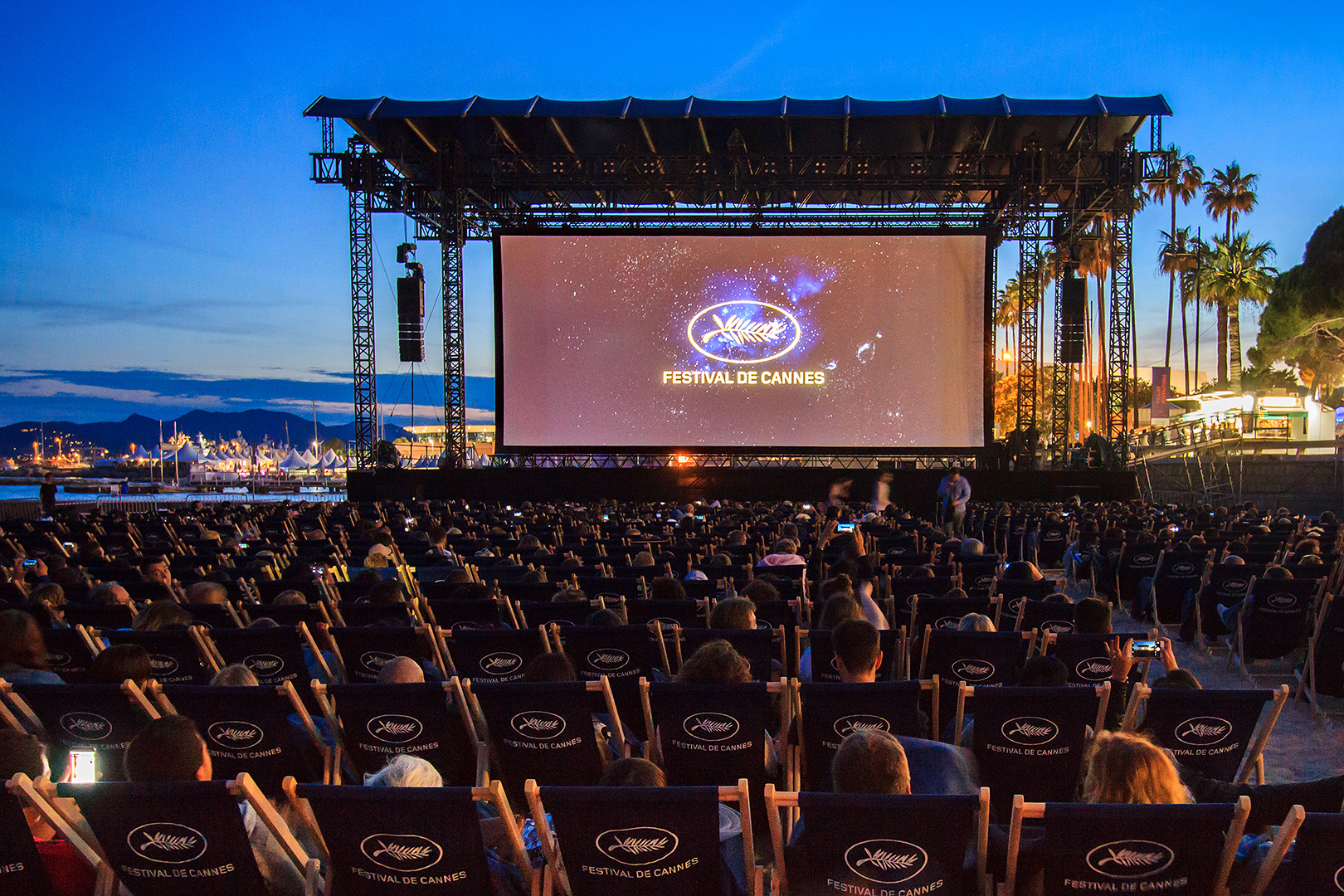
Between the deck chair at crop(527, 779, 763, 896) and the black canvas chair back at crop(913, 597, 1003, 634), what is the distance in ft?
11.9

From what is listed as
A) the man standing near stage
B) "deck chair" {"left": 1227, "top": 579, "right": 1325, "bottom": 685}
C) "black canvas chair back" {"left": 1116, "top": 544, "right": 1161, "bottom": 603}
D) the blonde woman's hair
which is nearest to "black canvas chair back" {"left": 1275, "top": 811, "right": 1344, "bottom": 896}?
the blonde woman's hair

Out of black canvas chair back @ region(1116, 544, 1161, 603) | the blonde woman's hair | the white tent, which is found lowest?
the white tent

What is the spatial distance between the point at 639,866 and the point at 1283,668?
6467 millimetres

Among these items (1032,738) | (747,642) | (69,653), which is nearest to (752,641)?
(747,642)

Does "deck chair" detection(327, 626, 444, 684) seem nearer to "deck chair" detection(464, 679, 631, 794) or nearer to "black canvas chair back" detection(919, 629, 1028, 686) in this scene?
"deck chair" detection(464, 679, 631, 794)

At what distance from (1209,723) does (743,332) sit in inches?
727

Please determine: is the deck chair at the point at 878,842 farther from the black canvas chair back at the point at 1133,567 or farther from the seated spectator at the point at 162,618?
the black canvas chair back at the point at 1133,567

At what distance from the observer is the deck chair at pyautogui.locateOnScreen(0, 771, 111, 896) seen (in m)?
2.22

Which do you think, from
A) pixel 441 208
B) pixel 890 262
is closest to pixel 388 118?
pixel 441 208

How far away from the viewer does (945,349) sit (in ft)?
70.2

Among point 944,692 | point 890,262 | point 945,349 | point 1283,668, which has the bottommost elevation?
point 1283,668

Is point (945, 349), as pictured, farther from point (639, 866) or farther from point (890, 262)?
point (639, 866)

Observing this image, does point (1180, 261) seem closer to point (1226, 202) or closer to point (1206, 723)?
point (1226, 202)

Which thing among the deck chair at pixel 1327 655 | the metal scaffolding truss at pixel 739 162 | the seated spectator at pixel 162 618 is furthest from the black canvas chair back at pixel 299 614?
the metal scaffolding truss at pixel 739 162
